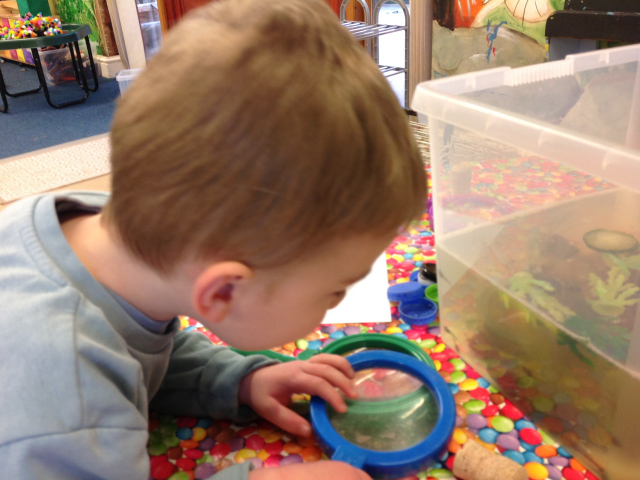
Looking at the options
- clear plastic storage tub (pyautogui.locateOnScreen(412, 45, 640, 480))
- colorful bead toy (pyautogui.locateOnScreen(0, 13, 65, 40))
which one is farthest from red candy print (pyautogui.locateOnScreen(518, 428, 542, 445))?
colorful bead toy (pyautogui.locateOnScreen(0, 13, 65, 40))

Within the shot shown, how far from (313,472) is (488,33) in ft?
3.99

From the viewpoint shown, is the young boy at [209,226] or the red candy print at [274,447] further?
the red candy print at [274,447]

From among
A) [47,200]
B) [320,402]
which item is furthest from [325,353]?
[47,200]

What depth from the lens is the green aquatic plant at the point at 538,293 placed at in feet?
1.48

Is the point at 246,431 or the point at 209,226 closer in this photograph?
the point at 209,226

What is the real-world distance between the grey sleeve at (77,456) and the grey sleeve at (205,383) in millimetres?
129

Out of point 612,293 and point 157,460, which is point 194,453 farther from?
point 612,293

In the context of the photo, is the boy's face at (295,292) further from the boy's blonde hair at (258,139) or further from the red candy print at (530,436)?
the red candy print at (530,436)

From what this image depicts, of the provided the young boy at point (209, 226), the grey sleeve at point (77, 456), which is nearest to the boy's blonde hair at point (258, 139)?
the young boy at point (209, 226)

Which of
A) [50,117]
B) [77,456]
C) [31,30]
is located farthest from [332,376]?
[31,30]

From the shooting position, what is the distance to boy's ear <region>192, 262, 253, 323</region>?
34 cm

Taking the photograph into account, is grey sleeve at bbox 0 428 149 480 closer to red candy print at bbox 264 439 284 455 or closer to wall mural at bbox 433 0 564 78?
red candy print at bbox 264 439 284 455

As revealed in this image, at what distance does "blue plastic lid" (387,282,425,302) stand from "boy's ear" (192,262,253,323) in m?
0.33

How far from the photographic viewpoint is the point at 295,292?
1.24 ft
